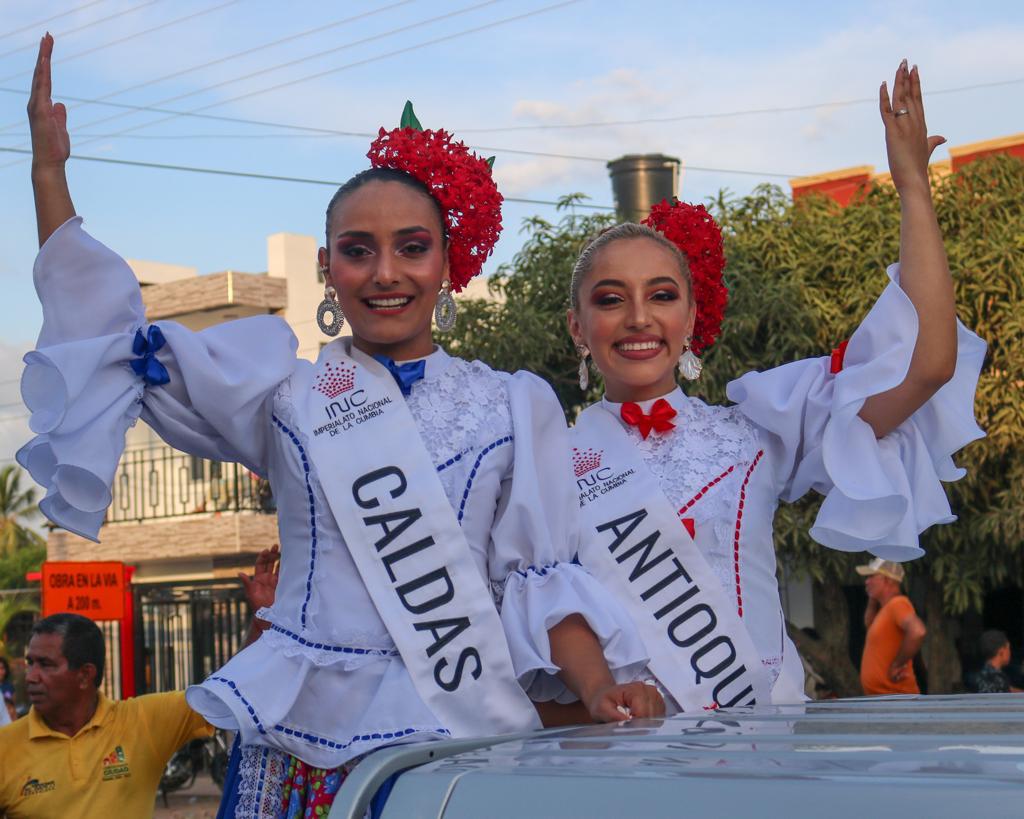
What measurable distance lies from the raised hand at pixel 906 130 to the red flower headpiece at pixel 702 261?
579mm

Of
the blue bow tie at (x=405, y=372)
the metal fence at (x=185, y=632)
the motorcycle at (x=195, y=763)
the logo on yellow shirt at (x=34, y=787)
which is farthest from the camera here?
the metal fence at (x=185, y=632)

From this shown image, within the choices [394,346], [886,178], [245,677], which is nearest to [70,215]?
[394,346]

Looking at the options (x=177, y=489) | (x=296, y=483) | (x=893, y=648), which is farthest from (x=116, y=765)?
(x=177, y=489)

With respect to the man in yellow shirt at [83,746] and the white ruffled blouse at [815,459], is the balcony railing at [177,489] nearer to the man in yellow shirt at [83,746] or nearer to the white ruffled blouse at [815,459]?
the man in yellow shirt at [83,746]

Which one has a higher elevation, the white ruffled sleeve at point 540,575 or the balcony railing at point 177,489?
the balcony railing at point 177,489

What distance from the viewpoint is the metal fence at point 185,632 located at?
51.6 ft

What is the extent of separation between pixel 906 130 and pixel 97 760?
9.41 ft

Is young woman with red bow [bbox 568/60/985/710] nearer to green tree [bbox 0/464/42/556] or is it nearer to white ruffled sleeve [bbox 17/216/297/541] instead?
white ruffled sleeve [bbox 17/216/297/541]

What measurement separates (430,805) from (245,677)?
956mm

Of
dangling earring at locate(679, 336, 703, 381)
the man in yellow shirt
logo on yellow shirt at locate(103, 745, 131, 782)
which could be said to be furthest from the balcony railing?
dangling earring at locate(679, 336, 703, 381)

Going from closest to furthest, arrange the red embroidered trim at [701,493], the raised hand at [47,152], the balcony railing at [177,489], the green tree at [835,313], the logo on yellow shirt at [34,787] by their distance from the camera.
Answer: the raised hand at [47,152], the red embroidered trim at [701,493], the logo on yellow shirt at [34,787], the green tree at [835,313], the balcony railing at [177,489]

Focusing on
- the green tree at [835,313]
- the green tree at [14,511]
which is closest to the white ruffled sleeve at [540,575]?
the green tree at [835,313]

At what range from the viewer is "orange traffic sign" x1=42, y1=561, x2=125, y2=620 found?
1340 cm

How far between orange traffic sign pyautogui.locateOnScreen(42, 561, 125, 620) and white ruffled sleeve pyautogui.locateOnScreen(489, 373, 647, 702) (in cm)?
1152
